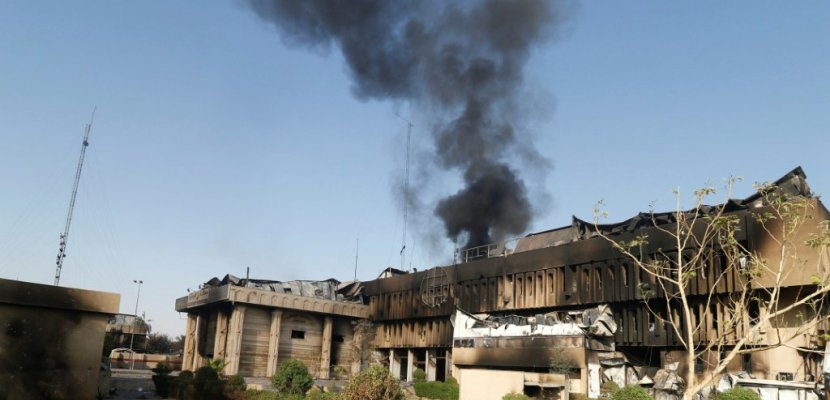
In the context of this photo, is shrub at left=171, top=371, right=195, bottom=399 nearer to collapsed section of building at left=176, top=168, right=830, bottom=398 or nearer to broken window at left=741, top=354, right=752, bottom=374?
collapsed section of building at left=176, top=168, right=830, bottom=398

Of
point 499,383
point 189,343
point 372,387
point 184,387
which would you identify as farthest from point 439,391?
point 189,343

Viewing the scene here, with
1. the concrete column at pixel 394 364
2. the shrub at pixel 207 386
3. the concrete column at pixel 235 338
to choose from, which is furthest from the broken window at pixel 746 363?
the concrete column at pixel 235 338

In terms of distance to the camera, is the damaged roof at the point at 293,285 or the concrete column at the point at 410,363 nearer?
the concrete column at the point at 410,363

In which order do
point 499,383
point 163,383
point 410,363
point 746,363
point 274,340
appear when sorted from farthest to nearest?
point 410,363 < point 274,340 < point 499,383 < point 163,383 < point 746,363

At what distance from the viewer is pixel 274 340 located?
195 ft

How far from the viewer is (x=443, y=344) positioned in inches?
2191

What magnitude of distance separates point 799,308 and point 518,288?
19.5m

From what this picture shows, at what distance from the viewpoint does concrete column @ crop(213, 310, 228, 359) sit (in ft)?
194

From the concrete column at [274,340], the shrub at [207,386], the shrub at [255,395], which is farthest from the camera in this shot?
the concrete column at [274,340]

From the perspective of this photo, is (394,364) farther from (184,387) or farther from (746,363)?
(746,363)

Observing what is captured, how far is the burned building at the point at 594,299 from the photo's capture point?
1372 inches

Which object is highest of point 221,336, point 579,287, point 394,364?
point 579,287

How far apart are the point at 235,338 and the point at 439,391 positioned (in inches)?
884

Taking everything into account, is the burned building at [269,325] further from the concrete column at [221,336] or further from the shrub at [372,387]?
the shrub at [372,387]
